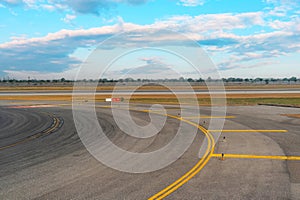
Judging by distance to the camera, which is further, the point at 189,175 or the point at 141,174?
the point at 141,174

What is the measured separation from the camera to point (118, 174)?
993 centimetres

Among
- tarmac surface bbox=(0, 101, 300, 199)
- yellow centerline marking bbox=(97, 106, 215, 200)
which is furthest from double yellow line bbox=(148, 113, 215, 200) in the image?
tarmac surface bbox=(0, 101, 300, 199)

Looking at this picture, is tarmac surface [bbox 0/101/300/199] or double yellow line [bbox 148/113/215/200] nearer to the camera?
double yellow line [bbox 148/113/215/200]

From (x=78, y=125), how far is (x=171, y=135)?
8052 millimetres

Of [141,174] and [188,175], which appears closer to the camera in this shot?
[188,175]

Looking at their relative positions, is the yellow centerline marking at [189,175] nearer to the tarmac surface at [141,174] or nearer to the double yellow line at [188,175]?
the double yellow line at [188,175]

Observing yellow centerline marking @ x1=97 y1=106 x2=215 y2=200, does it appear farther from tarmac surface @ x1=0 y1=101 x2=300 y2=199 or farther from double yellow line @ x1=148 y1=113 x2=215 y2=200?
tarmac surface @ x1=0 y1=101 x2=300 y2=199

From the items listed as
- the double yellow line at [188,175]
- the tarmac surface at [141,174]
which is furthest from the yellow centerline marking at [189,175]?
the tarmac surface at [141,174]

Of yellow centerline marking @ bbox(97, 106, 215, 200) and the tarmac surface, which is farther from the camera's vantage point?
the tarmac surface

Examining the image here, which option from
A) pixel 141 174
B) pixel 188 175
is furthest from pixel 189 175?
pixel 141 174

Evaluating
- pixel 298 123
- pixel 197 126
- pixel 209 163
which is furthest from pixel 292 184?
pixel 298 123

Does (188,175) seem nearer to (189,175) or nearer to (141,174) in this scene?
(189,175)

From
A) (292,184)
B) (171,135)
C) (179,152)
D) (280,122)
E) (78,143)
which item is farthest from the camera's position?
(280,122)

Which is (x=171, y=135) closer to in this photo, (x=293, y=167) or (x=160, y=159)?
(x=160, y=159)
